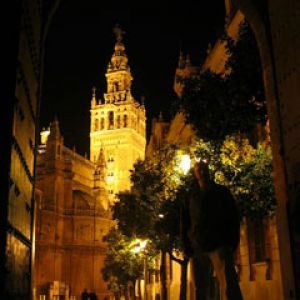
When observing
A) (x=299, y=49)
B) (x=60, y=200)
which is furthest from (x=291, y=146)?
(x=60, y=200)

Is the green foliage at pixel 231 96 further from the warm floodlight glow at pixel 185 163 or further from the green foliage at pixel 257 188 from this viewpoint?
the warm floodlight glow at pixel 185 163

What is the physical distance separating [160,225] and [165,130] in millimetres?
26603

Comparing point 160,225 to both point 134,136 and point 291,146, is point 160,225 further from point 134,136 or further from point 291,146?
point 134,136

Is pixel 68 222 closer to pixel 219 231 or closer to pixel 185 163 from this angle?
pixel 185 163

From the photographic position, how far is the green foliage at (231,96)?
11234 mm

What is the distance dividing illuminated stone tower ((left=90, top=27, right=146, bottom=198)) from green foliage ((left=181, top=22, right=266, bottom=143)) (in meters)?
82.8

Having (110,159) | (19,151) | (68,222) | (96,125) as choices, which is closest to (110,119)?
(96,125)

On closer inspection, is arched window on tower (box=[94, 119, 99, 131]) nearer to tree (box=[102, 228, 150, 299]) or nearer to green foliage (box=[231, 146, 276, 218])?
tree (box=[102, 228, 150, 299])

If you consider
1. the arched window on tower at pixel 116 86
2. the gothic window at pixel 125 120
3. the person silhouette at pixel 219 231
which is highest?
the arched window on tower at pixel 116 86

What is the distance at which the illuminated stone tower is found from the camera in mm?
96438

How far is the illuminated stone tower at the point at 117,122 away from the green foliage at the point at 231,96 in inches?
3261

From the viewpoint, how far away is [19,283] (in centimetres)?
581

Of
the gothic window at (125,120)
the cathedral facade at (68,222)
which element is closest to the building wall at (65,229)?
the cathedral facade at (68,222)

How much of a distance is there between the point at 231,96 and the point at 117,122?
87550 mm
